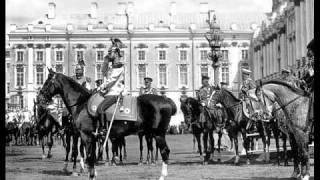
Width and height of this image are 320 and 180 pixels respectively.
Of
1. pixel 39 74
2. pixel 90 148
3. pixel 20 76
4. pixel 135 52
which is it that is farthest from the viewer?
pixel 20 76

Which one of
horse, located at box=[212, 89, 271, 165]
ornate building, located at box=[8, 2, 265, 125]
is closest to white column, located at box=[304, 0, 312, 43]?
horse, located at box=[212, 89, 271, 165]

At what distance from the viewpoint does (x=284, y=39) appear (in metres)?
50.1

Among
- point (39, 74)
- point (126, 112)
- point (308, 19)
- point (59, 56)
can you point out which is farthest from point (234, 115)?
point (39, 74)

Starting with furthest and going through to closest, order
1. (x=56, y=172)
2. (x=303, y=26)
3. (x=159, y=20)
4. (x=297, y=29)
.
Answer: (x=159, y=20), (x=297, y=29), (x=303, y=26), (x=56, y=172)

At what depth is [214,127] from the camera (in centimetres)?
1552

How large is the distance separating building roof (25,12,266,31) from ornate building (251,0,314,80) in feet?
12.3

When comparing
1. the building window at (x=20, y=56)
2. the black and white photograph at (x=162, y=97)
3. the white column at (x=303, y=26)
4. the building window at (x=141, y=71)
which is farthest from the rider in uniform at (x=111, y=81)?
the building window at (x=20, y=56)

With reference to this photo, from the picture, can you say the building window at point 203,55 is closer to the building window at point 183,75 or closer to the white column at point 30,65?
the building window at point 183,75

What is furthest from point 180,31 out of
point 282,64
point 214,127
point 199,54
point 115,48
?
point 115,48

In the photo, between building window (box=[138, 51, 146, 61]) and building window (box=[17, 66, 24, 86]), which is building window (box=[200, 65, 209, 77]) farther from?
building window (box=[17, 66, 24, 86])

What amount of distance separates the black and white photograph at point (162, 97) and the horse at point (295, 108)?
19mm

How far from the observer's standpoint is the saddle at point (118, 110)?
35.2 feet

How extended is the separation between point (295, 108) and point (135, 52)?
5742 centimetres

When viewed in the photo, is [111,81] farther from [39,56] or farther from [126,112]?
[39,56]
